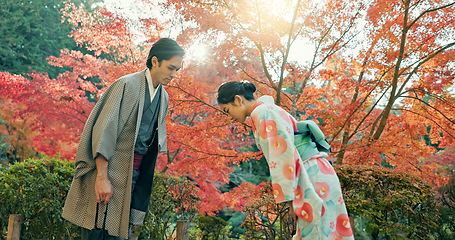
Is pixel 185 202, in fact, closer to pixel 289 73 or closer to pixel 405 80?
pixel 289 73

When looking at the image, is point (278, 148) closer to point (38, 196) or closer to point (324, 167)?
point (324, 167)

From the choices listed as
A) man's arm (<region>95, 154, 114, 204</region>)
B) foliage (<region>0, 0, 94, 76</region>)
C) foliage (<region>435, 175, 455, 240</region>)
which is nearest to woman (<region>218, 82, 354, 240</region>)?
man's arm (<region>95, 154, 114, 204</region>)

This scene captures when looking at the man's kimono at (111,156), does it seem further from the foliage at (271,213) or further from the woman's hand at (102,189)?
the foliage at (271,213)

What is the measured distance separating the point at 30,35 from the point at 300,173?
17446 millimetres

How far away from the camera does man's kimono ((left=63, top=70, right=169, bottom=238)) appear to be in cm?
157

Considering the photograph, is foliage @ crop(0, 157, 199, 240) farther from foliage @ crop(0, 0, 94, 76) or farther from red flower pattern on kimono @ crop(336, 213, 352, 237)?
foliage @ crop(0, 0, 94, 76)

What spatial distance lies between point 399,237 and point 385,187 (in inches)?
20.9

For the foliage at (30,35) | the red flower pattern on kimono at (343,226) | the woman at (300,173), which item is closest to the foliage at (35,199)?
the woman at (300,173)

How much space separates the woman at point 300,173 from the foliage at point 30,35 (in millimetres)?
15155

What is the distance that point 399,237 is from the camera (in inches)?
119

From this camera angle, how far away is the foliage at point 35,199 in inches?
119

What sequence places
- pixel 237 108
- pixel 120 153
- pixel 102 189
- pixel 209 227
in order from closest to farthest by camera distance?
1. pixel 102 189
2. pixel 120 153
3. pixel 237 108
4. pixel 209 227

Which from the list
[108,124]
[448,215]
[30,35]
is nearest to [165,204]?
[108,124]

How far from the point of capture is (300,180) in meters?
1.72
